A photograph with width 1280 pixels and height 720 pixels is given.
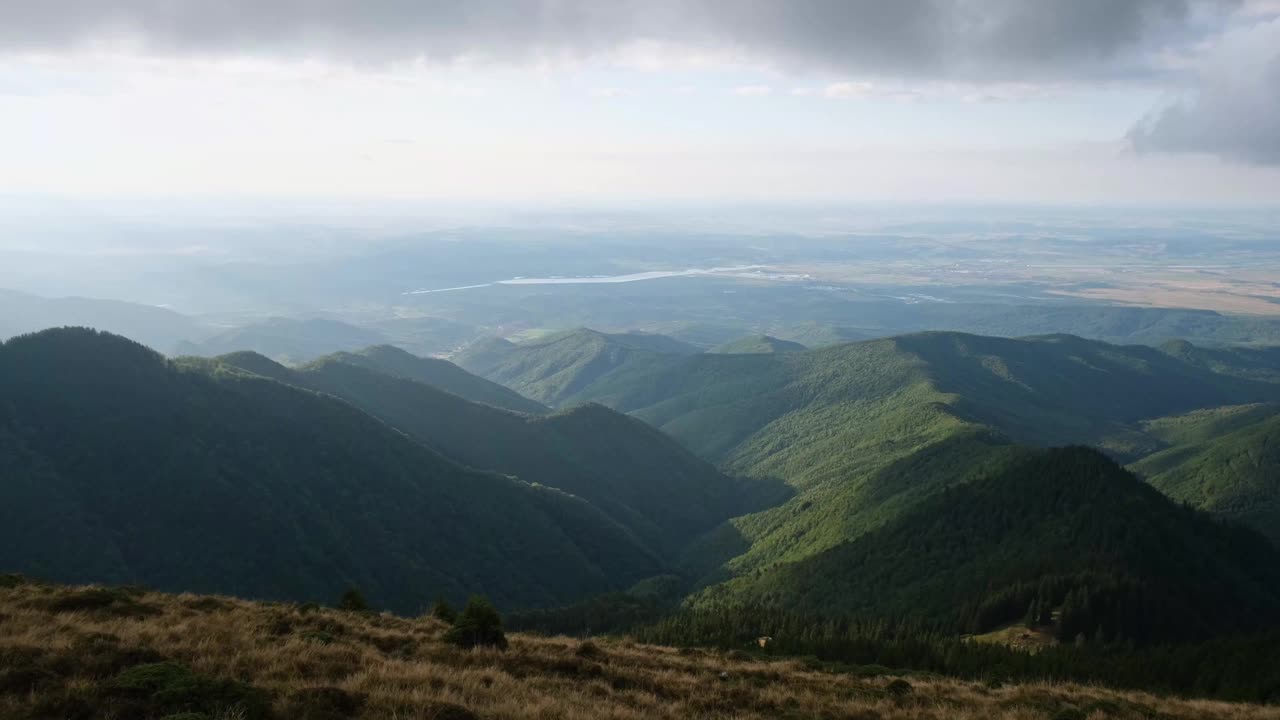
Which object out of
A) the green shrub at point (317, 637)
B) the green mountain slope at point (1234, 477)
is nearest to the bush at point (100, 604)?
the green shrub at point (317, 637)

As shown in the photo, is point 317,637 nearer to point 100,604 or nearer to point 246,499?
point 100,604

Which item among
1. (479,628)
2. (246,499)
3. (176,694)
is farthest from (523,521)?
(176,694)

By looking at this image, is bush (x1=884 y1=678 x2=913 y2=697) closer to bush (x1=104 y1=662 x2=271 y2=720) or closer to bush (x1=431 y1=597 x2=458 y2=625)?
bush (x1=431 y1=597 x2=458 y2=625)

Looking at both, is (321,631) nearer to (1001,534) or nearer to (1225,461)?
(1001,534)

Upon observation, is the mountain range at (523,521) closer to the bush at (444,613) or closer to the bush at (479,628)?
the bush at (444,613)

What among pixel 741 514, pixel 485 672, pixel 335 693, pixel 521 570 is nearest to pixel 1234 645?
pixel 485 672

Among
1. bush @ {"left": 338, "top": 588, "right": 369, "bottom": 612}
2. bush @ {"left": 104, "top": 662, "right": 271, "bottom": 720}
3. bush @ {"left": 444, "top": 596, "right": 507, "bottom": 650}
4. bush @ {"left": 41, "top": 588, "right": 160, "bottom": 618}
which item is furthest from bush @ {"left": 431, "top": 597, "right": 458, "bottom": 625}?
bush @ {"left": 104, "top": 662, "right": 271, "bottom": 720}

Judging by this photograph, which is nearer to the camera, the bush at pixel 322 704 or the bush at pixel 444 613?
the bush at pixel 322 704

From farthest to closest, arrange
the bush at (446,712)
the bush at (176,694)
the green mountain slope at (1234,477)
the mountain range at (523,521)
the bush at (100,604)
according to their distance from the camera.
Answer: the green mountain slope at (1234,477) → the mountain range at (523,521) → the bush at (100,604) → the bush at (446,712) → the bush at (176,694)
